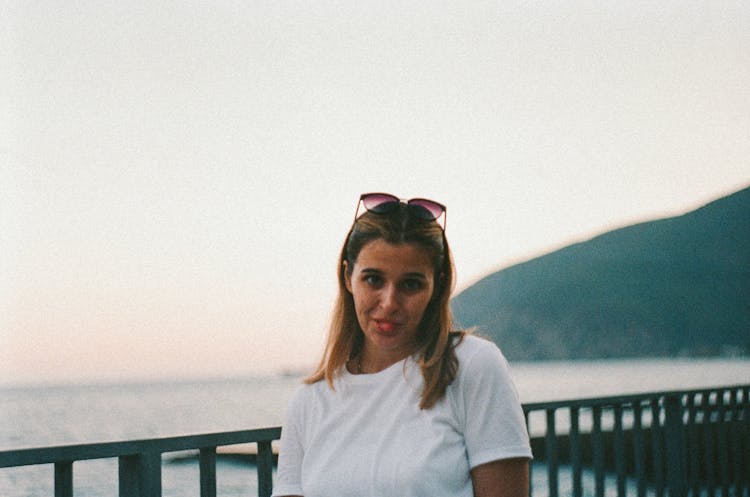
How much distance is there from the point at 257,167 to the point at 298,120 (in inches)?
46.3

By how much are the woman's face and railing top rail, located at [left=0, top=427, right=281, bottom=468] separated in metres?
0.83

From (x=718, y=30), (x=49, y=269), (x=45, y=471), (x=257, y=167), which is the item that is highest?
(x=718, y=30)

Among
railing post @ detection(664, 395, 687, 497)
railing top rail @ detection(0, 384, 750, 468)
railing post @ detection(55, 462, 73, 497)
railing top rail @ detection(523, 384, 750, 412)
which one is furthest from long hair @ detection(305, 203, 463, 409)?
railing post @ detection(664, 395, 687, 497)

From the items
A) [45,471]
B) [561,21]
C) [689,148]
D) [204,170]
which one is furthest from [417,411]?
[45,471]

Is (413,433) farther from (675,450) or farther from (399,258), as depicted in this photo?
(675,450)

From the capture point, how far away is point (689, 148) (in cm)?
1900

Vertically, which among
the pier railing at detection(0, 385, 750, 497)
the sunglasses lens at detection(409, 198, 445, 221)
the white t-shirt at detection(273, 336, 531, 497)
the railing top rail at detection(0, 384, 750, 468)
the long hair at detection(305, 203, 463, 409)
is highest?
the sunglasses lens at detection(409, 198, 445, 221)

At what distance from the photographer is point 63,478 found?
216 cm

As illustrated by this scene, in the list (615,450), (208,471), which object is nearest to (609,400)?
(615,450)

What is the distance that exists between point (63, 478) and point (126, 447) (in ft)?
0.55

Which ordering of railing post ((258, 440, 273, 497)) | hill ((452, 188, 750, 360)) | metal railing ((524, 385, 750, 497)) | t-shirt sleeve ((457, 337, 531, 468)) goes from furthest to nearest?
hill ((452, 188, 750, 360)) → metal railing ((524, 385, 750, 497)) → railing post ((258, 440, 273, 497)) → t-shirt sleeve ((457, 337, 531, 468))

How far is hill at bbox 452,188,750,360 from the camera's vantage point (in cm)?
3804

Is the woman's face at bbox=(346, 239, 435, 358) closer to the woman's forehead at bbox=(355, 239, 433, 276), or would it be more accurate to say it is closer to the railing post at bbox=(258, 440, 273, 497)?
the woman's forehead at bbox=(355, 239, 433, 276)

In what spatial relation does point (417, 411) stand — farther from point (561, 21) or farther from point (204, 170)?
point (204, 170)
